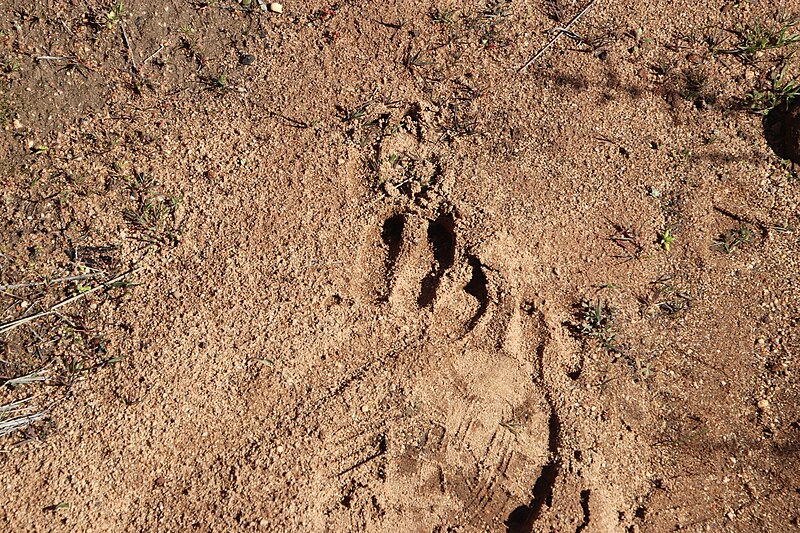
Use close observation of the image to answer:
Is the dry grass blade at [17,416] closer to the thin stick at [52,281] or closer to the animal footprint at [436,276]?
the thin stick at [52,281]

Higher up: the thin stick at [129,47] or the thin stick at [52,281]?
the thin stick at [129,47]

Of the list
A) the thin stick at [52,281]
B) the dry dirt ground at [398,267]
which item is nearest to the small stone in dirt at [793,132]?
the dry dirt ground at [398,267]

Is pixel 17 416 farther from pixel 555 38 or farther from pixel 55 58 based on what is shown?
pixel 555 38

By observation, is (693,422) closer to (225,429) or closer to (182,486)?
(225,429)

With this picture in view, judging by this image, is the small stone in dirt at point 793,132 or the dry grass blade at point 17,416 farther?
the small stone in dirt at point 793,132

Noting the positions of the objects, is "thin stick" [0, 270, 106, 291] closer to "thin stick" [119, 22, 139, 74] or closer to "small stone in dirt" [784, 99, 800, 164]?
"thin stick" [119, 22, 139, 74]

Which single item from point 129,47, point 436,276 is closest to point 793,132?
point 436,276
